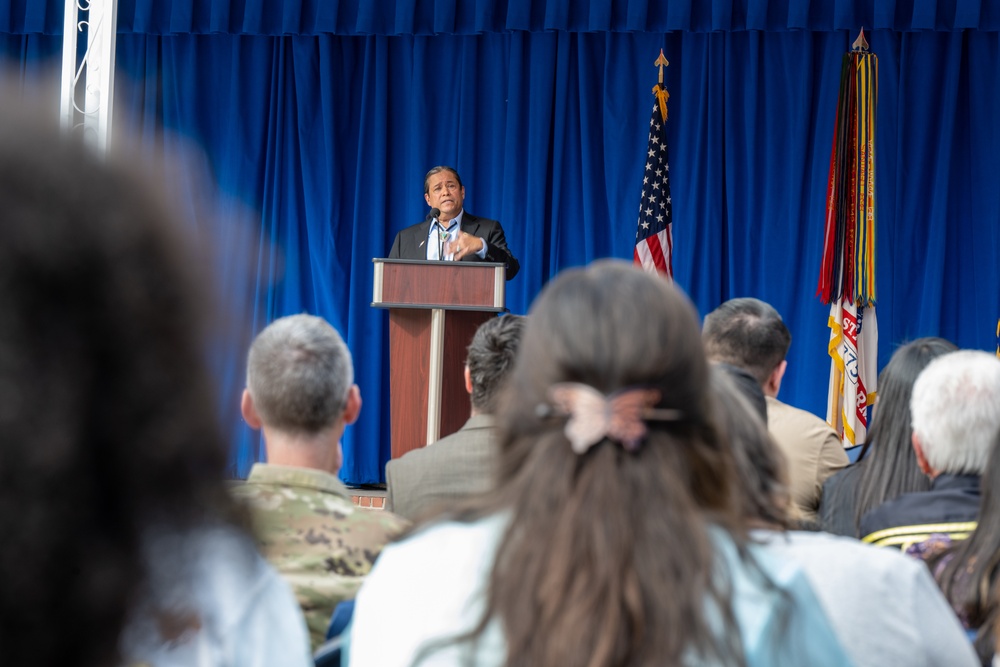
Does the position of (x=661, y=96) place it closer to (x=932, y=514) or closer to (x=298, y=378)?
(x=932, y=514)

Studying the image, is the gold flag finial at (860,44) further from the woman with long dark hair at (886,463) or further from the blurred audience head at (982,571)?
the blurred audience head at (982,571)

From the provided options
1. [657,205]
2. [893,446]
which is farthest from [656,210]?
[893,446]

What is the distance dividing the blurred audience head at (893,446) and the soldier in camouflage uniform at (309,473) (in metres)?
1.11

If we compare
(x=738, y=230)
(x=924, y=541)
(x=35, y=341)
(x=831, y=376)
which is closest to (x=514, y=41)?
(x=738, y=230)

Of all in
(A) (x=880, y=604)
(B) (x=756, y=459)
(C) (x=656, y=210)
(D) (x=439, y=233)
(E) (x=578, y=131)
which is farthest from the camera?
(E) (x=578, y=131)

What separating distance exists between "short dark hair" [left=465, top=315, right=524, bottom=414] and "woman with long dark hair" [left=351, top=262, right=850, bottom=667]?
1.70 m

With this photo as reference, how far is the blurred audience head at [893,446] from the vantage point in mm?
2420

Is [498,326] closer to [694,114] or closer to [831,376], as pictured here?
[831,376]

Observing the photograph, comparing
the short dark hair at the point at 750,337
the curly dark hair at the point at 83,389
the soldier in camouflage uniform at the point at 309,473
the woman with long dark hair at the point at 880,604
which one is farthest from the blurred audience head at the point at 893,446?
the curly dark hair at the point at 83,389

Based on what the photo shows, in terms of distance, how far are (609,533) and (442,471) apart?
1.64 metres

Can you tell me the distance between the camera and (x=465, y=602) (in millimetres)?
1055

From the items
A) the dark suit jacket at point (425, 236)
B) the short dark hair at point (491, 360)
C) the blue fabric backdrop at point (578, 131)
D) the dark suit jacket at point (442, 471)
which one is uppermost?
the blue fabric backdrop at point (578, 131)

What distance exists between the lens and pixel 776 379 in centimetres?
317

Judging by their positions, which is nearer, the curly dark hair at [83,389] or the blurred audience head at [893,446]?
the curly dark hair at [83,389]
